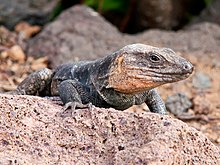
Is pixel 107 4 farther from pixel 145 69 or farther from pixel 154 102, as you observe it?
pixel 145 69

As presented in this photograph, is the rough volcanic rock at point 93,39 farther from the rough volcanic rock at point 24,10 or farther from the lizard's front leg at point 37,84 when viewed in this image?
the lizard's front leg at point 37,84

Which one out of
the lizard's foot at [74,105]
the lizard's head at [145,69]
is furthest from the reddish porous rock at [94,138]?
the lizard's head at [145,69]

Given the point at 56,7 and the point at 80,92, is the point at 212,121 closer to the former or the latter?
the point at 80,92

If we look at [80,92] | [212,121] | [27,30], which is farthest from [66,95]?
[27,30]

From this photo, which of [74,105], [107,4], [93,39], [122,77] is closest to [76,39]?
[93,39]

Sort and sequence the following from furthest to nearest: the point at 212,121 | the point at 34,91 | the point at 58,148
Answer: the point at 212,121
the point at 34,91
the point at 58,148

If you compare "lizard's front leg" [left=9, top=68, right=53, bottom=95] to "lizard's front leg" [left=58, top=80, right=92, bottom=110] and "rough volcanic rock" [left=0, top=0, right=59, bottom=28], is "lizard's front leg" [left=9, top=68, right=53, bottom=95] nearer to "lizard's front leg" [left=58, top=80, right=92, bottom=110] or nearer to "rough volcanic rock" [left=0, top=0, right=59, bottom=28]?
"lizard's front leg" [left=58, top=80, right=92, bottom=110]

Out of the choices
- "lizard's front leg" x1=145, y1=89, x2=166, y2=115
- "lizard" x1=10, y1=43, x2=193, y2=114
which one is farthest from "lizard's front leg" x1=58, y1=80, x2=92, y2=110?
"lizard's front leg" x1=145, y1=89, x2=166, y2=115
